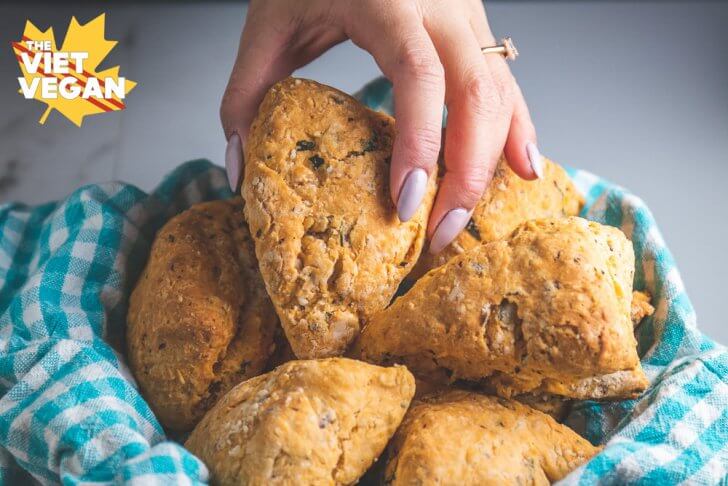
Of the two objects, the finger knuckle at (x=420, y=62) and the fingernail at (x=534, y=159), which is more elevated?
the finger knuckle at (x=420, y=62)

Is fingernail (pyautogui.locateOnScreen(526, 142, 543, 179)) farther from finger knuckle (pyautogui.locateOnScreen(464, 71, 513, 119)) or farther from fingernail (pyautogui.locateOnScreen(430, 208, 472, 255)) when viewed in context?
fingernail (pyautogui.locateOnScreen(430, 208, 472, 255))

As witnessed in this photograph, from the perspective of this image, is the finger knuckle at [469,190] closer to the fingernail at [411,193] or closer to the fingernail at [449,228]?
the fingernail at [449,228]

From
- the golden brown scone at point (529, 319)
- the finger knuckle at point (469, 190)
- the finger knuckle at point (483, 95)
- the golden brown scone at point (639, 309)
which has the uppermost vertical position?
the finger knuckle at point (483, 95)

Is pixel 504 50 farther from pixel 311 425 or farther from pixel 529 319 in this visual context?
pixel 311 425

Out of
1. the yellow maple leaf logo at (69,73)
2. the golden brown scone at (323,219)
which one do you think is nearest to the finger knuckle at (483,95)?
the golden brown scone at (323,219)

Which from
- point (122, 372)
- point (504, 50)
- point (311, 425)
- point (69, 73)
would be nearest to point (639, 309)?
point (504, 50)

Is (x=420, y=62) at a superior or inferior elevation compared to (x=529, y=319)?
superior
